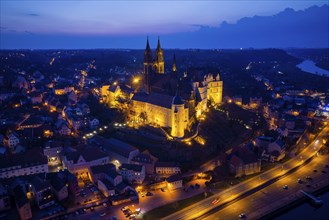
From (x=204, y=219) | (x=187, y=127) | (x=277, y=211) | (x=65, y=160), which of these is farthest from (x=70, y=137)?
(x=277, y=211)

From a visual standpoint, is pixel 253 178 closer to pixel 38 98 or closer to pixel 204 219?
pixel 204 219

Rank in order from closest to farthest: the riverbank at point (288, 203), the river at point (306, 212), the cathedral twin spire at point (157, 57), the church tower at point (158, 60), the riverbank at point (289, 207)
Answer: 1. the riverbank at point (288, 203)
2. the riverbank at point (289, 207)
3. the river at point (306, 212)
4. the cathedral twin spire at point (157, 57)
5. the church tower at point (158, 60)

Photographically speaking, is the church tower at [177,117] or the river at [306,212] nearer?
the river at [306,212]

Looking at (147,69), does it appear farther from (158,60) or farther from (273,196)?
(273,196)

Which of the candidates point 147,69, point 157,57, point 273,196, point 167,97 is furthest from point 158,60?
point 273,196

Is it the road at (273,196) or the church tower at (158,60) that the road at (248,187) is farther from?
the church tower at (158,60)

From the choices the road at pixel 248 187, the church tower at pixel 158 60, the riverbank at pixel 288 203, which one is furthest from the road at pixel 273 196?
the church tower at pixel 158 60

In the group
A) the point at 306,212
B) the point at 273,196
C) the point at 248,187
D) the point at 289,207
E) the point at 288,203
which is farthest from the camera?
the point at 248,187
